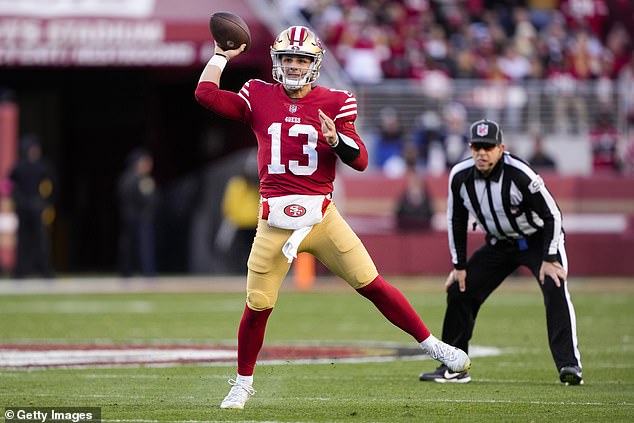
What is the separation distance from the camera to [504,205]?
A: 8.55 meters

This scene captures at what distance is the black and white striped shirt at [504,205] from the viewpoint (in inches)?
335

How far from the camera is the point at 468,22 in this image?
78.6 feet

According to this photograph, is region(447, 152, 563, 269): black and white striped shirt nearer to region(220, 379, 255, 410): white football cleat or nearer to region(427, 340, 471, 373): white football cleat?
region(427, 340, 471, 373): white football cleat

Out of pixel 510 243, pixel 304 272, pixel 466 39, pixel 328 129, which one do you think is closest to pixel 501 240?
pixel 510 243

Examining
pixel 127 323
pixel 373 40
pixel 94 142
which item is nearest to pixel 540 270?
pixel 127 323

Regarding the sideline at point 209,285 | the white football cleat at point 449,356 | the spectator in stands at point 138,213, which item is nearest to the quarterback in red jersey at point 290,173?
the white football cleat at point 449,356

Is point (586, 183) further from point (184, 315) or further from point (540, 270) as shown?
point (540, 270)

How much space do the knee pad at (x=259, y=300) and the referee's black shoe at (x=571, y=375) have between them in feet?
6.99

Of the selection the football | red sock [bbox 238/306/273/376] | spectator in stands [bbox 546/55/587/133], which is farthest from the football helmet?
spectator in stands [bbox 546/55/587/133]

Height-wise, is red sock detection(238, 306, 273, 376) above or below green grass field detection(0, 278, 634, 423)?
above

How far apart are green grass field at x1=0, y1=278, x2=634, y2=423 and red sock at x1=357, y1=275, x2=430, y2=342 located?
402 mm

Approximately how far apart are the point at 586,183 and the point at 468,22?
4706 mm

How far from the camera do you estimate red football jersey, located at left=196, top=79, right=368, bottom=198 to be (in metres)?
7.32

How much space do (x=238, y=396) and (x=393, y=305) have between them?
104 centimetres
